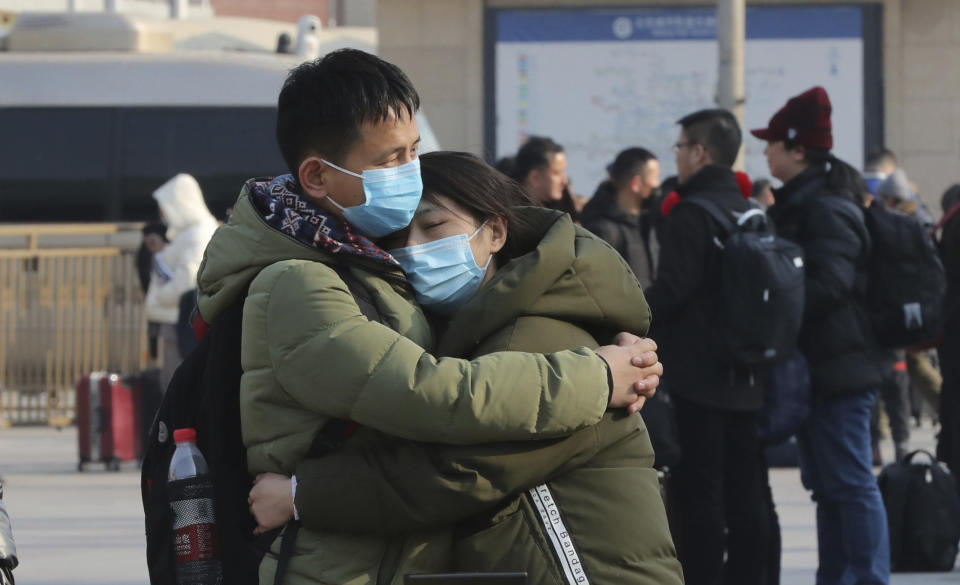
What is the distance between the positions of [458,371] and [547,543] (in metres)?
0.31

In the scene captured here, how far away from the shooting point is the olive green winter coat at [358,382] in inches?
105

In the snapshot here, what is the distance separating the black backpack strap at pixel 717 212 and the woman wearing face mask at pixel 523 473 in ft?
10.3

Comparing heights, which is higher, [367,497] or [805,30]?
[805,30]

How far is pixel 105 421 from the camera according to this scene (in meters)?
11.4

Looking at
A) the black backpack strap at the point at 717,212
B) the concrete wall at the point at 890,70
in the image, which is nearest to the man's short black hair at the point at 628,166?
the black backpack strap at the point at 717,212

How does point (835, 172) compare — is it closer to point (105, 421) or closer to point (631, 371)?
point (631, 371)

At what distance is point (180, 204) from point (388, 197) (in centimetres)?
817

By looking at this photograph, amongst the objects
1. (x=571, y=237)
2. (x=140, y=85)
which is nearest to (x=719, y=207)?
(x=571, y=237)

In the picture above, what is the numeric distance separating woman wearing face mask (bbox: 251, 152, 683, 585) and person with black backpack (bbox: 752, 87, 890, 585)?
3333 millimetres

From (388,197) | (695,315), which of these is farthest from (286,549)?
(695,315)

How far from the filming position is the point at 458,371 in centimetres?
269

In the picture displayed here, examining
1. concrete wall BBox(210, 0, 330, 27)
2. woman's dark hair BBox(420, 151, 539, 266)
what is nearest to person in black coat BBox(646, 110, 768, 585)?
woman's dark hair BBox(420, 151, 539, 266)

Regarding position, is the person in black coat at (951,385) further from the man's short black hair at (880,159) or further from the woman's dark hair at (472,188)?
the woman's dark hair at (472,188)

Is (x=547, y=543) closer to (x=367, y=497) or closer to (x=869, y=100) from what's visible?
(x=367, y=497)
